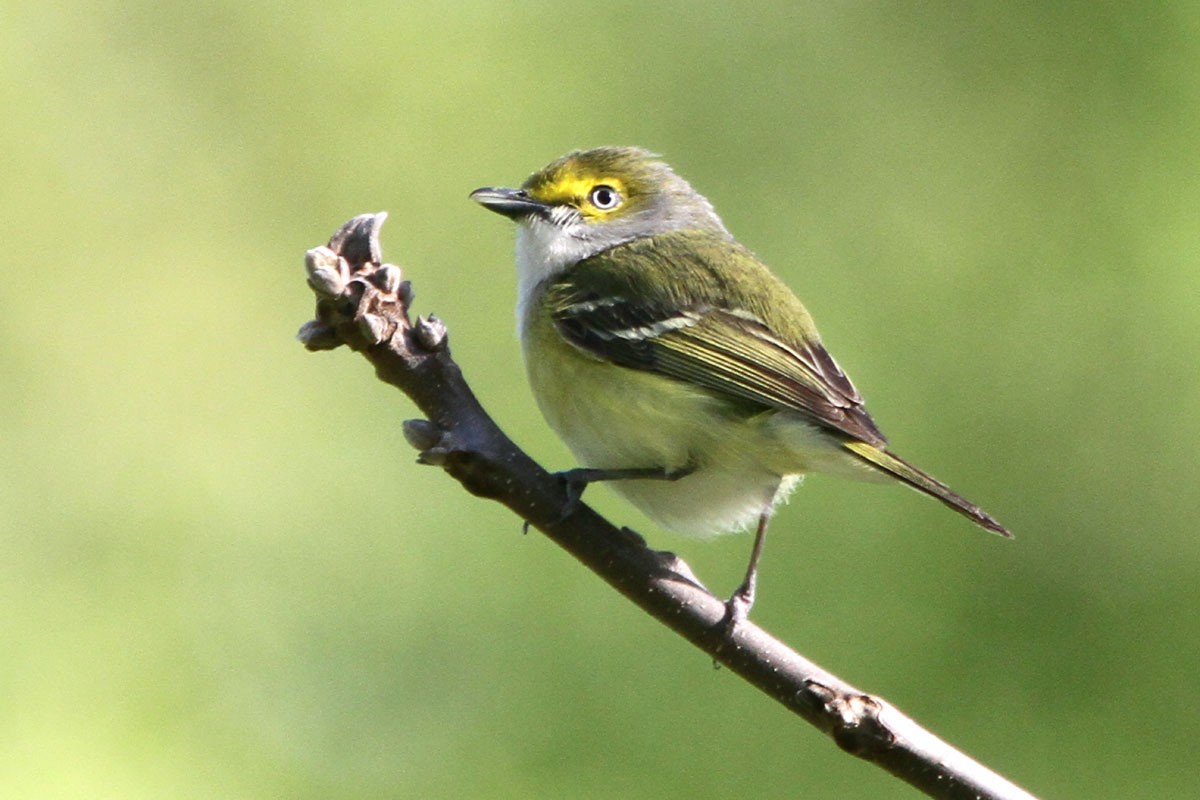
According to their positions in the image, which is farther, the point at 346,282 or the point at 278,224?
the point at 278,224

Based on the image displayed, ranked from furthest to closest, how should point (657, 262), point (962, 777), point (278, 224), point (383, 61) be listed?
point (383, 61), point (278, 224), point (657, 262), point (962, 777)

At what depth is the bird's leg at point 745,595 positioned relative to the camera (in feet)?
7.66

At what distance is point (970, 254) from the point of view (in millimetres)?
5855

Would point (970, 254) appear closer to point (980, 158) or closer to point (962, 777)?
point (980, 158)

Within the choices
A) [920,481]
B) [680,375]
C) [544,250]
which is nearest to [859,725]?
[920,481]

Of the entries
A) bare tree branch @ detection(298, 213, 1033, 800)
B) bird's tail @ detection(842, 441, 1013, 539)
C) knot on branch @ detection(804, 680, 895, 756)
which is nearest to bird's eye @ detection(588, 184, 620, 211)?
bird's tail @ detection(842, 441, 1013, 539)

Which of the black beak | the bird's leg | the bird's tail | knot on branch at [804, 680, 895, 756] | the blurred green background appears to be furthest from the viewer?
the blurred green background

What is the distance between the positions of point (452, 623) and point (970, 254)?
2.67 meters

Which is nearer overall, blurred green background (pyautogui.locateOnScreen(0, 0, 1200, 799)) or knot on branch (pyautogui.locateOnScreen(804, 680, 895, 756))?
knot on branch (pyautogui.locateOnScreen(804, 680, 895, 756))

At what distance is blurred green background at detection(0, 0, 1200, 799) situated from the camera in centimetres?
463

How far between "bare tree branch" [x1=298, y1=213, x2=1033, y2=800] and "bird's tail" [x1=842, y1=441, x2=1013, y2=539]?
69 centimetres

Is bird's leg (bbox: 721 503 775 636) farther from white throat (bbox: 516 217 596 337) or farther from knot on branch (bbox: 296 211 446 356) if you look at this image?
white throat (bbox: 516 217 596 337)

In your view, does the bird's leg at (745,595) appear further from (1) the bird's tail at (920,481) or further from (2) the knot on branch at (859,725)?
(1) the bird's tail at (920,481)

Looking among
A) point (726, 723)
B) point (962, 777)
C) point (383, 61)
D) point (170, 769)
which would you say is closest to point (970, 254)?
point (726, 723)
